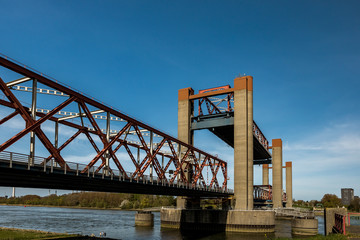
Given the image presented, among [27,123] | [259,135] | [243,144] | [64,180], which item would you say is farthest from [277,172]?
[27,123]

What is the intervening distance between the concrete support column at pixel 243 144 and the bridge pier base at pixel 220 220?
6.57m

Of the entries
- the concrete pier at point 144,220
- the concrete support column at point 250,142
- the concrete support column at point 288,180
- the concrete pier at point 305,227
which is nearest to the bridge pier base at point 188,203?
the concrete pier at point 144,220

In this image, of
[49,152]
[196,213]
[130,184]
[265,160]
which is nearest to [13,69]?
[49,152]

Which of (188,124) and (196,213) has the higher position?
(188,124)

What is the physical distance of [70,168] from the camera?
3291 centimetres

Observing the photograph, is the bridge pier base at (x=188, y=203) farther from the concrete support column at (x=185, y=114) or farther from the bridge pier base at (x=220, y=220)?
the concrete support column at (x=185, y=114)

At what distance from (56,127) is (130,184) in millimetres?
11319

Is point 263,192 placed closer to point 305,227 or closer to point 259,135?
point 259,135

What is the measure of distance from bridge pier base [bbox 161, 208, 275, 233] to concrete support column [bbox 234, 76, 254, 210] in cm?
657

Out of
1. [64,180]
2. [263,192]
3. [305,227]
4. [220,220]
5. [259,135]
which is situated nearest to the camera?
[64,180]

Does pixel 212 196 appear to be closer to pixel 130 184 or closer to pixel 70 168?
pixel 130 184

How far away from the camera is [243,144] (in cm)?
7538

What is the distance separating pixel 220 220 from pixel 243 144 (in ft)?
58.0

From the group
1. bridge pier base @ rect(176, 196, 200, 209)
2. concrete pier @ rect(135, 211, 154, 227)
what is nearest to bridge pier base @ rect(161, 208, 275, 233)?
bridge pier base @ rect(176, 196, 200, 209)
